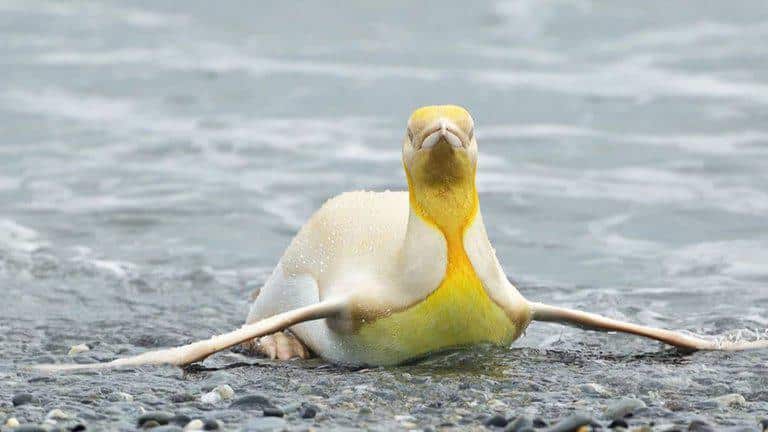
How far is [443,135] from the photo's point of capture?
643cm

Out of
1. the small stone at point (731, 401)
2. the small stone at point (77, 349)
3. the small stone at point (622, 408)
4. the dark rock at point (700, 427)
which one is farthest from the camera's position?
the small stone at point (77, 349)

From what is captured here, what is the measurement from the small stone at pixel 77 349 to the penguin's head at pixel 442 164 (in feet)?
6.93

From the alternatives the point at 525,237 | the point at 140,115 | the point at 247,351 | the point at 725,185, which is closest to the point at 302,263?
the point at 247,351

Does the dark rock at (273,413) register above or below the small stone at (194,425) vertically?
above

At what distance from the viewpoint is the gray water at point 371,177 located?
22.1ft

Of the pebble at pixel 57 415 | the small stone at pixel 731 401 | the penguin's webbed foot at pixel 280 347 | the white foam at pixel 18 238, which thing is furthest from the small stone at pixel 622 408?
the white foam at pixel 18 238

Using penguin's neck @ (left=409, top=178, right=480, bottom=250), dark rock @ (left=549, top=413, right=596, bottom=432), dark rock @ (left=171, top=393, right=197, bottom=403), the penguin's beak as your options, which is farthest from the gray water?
the penguin's beak

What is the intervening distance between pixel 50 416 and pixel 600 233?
6.58 m

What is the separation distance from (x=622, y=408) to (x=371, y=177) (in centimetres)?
786

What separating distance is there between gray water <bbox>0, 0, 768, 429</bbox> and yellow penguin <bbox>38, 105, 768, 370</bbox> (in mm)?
170

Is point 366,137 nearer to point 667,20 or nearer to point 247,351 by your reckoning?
point 667,20

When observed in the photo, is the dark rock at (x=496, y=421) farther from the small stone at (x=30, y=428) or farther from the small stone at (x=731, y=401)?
the small stone at (x=30, y=428)

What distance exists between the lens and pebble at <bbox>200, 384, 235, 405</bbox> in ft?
20.8

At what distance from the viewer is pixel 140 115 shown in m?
16.4
